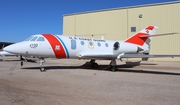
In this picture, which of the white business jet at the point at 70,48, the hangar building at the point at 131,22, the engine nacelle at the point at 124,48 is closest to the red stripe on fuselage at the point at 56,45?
the white business jet at the point at 70,48

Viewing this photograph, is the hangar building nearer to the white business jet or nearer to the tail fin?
the tail fin

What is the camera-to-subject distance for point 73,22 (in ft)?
103

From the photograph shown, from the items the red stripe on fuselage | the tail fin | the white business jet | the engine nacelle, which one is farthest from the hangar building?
the red stripe on fuselage

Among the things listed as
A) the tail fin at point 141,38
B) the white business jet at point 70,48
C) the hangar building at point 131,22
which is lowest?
the white business jet at point 70,48

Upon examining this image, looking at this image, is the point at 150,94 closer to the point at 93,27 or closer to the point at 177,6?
the point at 177,6

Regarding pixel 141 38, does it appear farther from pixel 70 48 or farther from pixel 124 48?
pixel 70 48

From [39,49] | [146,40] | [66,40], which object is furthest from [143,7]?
[39,49]

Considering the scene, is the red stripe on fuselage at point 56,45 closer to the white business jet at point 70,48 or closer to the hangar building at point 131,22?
the white business jet at point 70,48

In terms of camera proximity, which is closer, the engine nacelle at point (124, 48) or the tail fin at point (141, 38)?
the engine nacelle at point (124, 48)

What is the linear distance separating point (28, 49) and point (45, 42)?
130cm

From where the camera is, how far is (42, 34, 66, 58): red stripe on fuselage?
1263 cm

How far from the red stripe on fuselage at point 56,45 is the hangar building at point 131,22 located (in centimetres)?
1600

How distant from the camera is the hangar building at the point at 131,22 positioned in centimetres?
2375

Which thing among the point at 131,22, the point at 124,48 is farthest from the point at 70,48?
the point at 131,22
